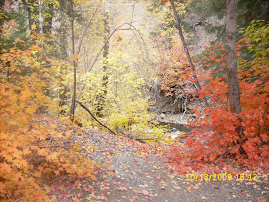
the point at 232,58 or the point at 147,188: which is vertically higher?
the point at 232,58

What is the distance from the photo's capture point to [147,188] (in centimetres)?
380

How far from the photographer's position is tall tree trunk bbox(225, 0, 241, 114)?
4.39m

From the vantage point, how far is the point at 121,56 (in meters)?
9.93

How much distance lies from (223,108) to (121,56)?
634 centimetres

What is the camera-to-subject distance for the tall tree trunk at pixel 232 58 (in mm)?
4387

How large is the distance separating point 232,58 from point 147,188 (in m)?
3.44

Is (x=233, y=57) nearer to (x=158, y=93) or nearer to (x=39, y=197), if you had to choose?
(x=39, y=197)

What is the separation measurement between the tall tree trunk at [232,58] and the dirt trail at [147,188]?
5.70ft

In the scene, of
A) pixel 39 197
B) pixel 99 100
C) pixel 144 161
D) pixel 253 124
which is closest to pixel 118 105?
pixel 99 100
